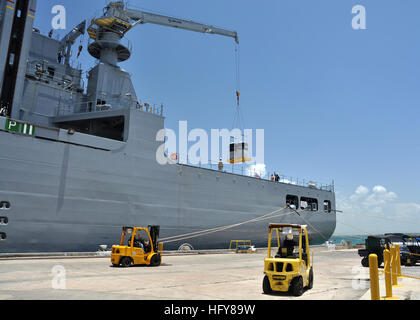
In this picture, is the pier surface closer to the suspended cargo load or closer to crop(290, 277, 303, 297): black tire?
crop(290, 277, 303, 297): black tire

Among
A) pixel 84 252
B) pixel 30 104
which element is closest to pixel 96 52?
pixel 30 104

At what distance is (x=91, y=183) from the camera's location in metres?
16.6

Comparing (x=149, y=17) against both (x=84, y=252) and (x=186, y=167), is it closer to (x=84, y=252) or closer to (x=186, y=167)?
(x=186, y=167)

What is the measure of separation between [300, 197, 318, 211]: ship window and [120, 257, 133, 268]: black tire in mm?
20613

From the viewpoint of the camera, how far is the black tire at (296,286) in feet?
23.9

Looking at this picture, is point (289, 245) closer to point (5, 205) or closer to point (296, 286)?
point (296, 286)

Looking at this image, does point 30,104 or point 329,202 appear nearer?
point 30,104

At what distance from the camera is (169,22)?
2708 cm

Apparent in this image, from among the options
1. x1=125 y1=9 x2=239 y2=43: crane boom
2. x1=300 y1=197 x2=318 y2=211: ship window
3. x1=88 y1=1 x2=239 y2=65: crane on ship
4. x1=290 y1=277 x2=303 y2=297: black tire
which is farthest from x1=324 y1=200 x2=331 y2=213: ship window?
x1=290 y1=277 x2=303 y2=297: black tire

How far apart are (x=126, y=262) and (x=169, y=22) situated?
21040 millimetres

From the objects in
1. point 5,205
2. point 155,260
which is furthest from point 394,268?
point 5,205

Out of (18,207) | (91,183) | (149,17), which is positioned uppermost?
(149,17)
